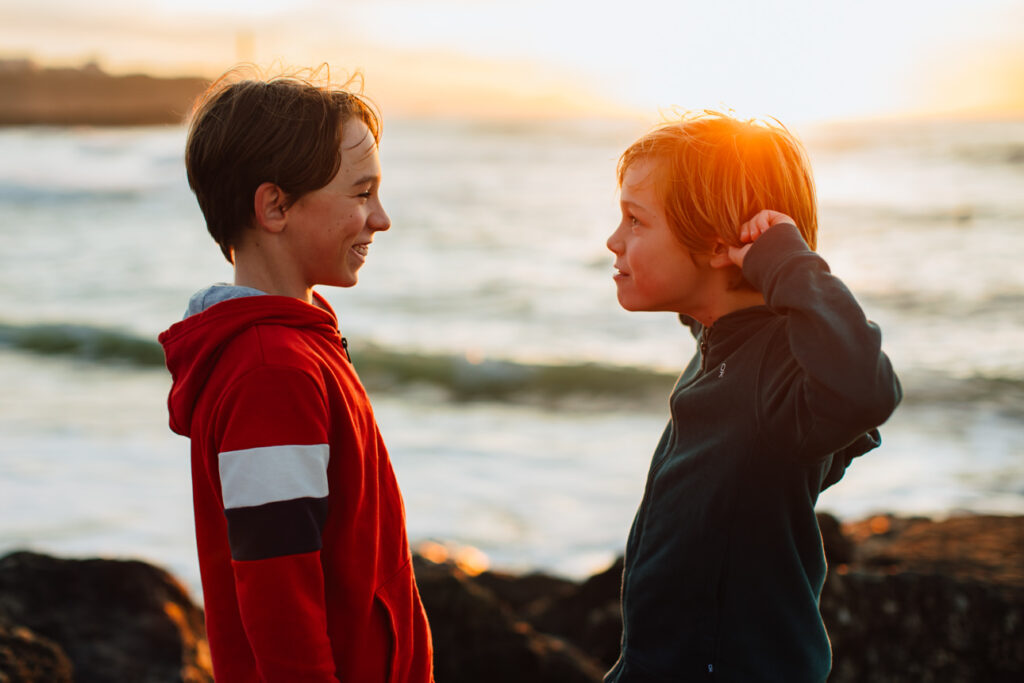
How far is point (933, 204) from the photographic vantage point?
76.3 feet

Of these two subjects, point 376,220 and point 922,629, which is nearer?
point 376,220

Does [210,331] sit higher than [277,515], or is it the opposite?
[210,331]

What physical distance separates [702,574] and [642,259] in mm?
630

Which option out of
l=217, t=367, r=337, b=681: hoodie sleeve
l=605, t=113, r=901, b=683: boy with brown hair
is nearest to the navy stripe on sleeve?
l=217, t=367, r=337, b=681: hoodie sleeve

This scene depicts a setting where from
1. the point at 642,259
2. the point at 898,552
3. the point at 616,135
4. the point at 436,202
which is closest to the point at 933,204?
the point at 436,202

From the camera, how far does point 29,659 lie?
2.48m

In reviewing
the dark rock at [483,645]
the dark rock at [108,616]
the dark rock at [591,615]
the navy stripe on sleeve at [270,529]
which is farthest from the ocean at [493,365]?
the dark rock at [108,616]

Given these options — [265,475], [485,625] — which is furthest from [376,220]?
[485,625]

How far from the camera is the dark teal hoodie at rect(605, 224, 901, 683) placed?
59.0 inches

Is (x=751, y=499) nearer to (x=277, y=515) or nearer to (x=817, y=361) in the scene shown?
(x=817, y=361)

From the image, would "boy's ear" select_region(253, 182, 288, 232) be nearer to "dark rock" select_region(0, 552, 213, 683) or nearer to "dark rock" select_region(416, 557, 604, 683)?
"dark rock" select_region(0, 552, 213, 683)

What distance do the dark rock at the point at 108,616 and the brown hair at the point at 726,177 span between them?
213 centimetres

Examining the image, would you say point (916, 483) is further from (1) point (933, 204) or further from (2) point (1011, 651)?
(1) point (933, 204)

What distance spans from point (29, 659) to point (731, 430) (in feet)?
6.79
